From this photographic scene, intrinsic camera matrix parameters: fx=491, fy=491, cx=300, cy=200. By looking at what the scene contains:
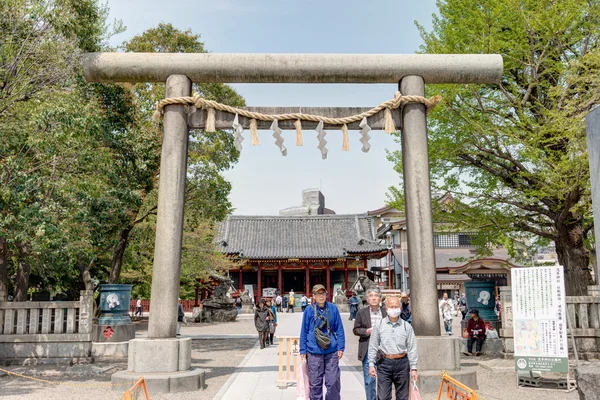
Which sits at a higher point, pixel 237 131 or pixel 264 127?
pixel 264 127

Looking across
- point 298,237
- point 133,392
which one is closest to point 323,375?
point 133,392

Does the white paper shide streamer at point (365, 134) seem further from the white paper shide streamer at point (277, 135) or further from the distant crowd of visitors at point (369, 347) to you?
the distant crowd of visitors at point (369, 347)

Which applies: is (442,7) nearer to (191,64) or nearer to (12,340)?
(191,64)

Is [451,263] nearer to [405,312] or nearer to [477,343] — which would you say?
[477,343]

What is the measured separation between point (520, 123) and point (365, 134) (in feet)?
15.3

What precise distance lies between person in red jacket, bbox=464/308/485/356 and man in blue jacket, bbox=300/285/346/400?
768 cm

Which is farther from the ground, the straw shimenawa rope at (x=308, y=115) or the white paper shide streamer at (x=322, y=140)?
the straw shimenawa rope at (x=308, y=115)

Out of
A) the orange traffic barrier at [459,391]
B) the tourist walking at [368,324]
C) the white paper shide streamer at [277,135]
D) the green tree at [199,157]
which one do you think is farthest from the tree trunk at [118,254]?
the orange traffic barrier at [459,391]

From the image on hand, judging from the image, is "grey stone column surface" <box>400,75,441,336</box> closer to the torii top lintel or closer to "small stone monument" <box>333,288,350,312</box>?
the torii top lintel

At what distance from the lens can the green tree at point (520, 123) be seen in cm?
1138

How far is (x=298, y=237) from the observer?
44.1 m

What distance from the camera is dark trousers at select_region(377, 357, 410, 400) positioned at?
574cm

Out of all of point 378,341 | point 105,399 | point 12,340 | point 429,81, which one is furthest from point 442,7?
point 12,340

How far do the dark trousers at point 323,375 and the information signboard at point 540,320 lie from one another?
4524 mm
